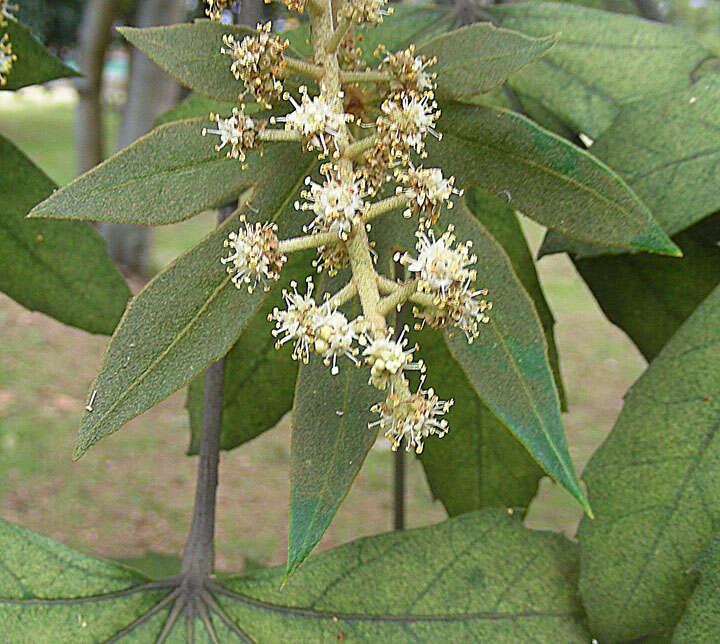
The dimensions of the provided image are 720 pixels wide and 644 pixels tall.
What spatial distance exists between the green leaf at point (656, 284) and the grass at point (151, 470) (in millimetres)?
1425

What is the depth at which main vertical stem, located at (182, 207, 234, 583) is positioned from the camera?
0.52m

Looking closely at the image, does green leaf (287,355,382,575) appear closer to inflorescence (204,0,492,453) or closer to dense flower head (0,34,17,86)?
inflorescence (204,0,492,453)

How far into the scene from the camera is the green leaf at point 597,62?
1.82ft

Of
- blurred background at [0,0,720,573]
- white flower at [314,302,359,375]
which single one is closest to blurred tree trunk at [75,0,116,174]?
blurred background at [0,0,720,573]

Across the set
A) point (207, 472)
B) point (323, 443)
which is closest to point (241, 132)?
point (323, 443)

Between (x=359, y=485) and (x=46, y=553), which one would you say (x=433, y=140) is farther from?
(x=359, y=485)

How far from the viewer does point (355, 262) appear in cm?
32

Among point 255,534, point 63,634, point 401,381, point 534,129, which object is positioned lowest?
point 255,534

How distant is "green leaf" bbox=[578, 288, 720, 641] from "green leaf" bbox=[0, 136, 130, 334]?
328 millimetres

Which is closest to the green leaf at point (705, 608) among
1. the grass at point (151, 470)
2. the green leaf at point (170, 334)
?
the green leaf at point (170, 334)

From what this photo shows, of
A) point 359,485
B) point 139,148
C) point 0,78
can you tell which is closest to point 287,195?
point 139,148

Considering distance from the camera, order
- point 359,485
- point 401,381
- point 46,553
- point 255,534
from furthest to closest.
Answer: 1. point 359,485
2. point 255,534
3. point 46,553
4. point 401,381

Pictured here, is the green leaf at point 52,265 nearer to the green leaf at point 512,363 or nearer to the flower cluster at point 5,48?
the flower cluster at point 5,48

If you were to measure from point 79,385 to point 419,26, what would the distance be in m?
2.36
